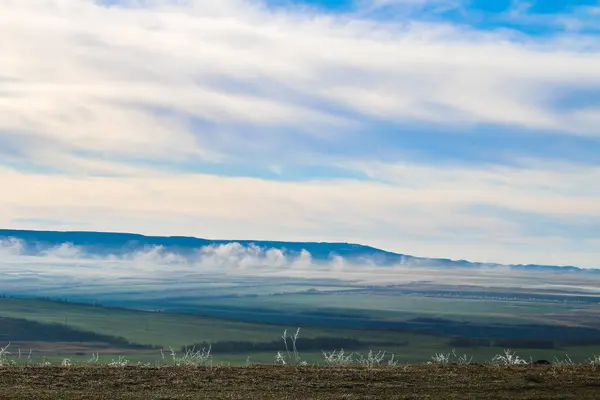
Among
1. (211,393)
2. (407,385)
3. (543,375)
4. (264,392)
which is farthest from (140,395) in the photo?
(543,375)

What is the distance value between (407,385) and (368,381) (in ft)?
2.76

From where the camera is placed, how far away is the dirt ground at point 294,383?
49.4ft

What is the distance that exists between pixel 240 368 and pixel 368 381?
3.05 m

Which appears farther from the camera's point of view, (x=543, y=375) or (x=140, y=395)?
(x=543, y=375)

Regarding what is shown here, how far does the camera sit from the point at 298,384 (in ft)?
53.1

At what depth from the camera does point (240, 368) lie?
59.3ft

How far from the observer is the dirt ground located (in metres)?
15.1

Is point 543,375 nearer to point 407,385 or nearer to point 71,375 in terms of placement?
point 407,385

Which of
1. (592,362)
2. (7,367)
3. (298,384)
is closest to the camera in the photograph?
(298,384)

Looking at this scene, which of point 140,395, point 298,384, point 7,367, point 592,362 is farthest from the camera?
point 592,362

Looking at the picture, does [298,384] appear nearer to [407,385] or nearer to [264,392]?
[264,392]

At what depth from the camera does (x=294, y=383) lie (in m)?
16.3

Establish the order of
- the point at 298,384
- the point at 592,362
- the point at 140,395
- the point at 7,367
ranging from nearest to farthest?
the point at 140,395 < the point at 298,384 < the point at 7,367 < the point at 592,362

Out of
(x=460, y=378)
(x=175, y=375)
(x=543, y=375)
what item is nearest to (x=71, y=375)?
(x=175, y=375)
